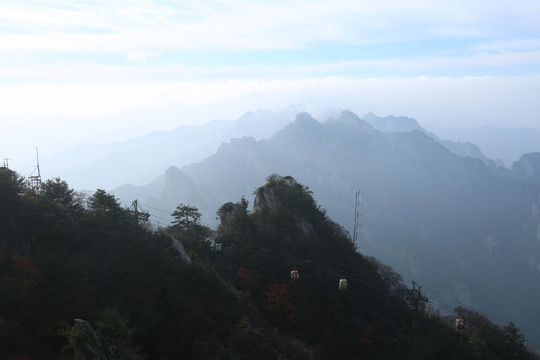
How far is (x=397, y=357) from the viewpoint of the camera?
3469cm

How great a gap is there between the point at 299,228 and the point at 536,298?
16279 centimetres

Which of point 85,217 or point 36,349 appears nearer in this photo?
point 36,349

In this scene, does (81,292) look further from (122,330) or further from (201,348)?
(201,348)

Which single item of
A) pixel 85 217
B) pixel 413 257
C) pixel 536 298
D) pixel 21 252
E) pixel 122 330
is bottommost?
pixel 536 298

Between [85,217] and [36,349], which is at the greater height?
[85,217]

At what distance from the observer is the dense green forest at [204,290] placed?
939 inches

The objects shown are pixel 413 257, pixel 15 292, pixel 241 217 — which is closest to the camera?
pixel 15 292

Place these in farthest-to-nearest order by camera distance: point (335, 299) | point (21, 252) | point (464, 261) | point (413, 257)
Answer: point (464, 261), point (413, 257), point (335, 299), point (21, 252)

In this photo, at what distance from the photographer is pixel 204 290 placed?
1261 inches

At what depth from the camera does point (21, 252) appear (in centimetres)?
2855

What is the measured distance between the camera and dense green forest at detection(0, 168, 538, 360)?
78.3 ft

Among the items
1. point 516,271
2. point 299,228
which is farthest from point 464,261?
point 299,228

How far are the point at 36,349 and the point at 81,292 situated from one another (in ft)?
17.4

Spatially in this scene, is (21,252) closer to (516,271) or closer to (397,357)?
(397,357)
